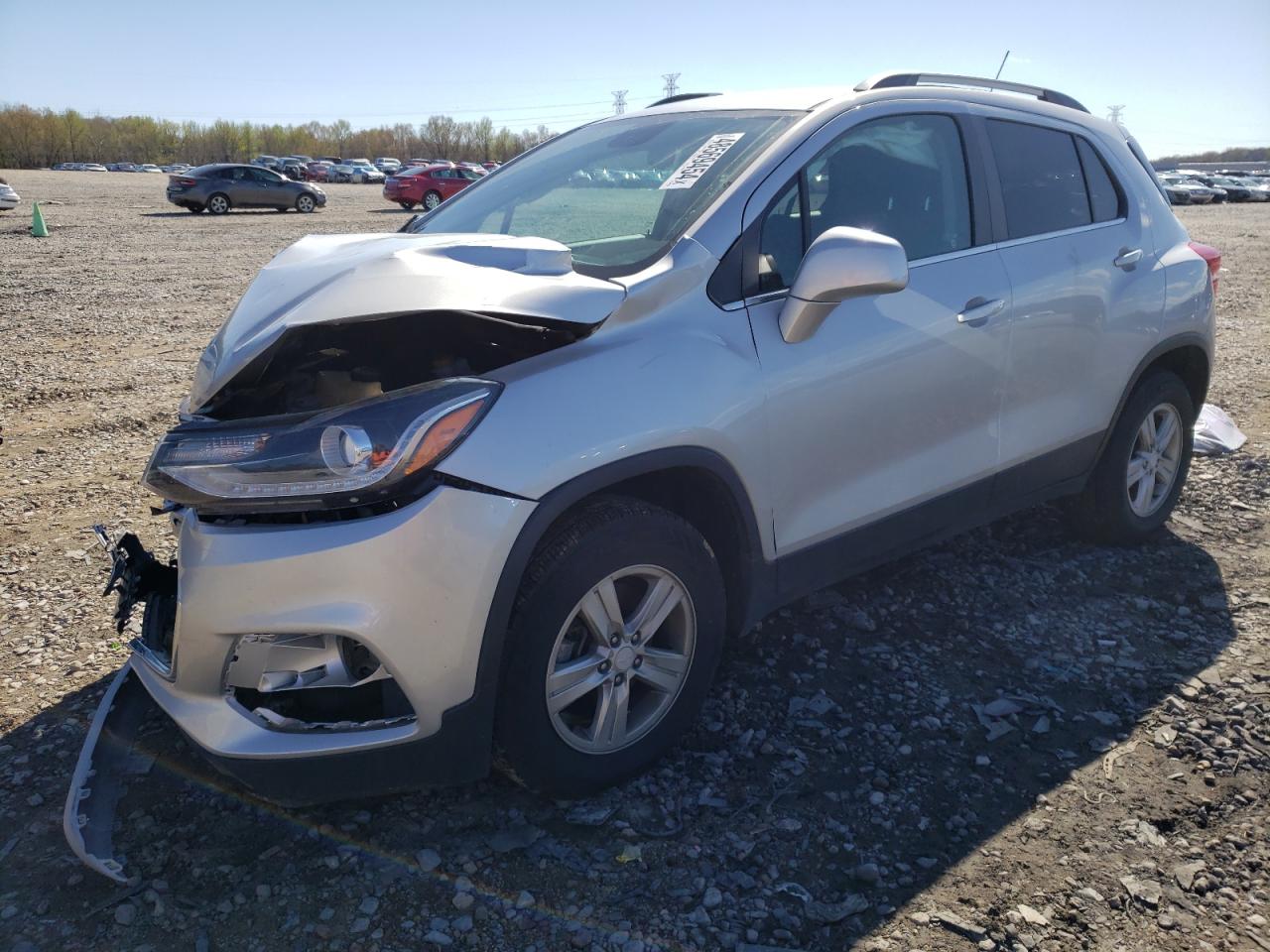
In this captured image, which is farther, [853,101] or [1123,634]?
[1123,634]

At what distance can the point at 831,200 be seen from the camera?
3.03 meters

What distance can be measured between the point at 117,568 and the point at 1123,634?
3.47 meters

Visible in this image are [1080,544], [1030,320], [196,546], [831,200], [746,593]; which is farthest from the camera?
[1080,544]

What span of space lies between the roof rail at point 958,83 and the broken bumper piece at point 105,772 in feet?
10.1

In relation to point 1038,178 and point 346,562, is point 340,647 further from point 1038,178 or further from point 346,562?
point 1038,178

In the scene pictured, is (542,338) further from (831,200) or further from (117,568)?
(117,568)

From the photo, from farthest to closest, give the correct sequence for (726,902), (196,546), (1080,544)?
(1080,544) < (726,902) < (196,546)

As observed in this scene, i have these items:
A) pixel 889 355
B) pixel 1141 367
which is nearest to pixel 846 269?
pixel 889 355

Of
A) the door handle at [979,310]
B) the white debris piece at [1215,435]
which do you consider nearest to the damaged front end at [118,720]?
the door handle at [979,310]

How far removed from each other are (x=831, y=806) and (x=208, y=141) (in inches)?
5587

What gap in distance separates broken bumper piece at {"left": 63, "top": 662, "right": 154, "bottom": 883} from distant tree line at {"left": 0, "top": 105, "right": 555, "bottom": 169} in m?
88.1

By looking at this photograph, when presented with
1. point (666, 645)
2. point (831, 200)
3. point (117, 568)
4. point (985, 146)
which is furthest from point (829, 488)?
point (117, 568)

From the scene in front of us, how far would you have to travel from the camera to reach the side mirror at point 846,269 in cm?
258

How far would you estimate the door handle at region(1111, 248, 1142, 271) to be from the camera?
3.87 m
